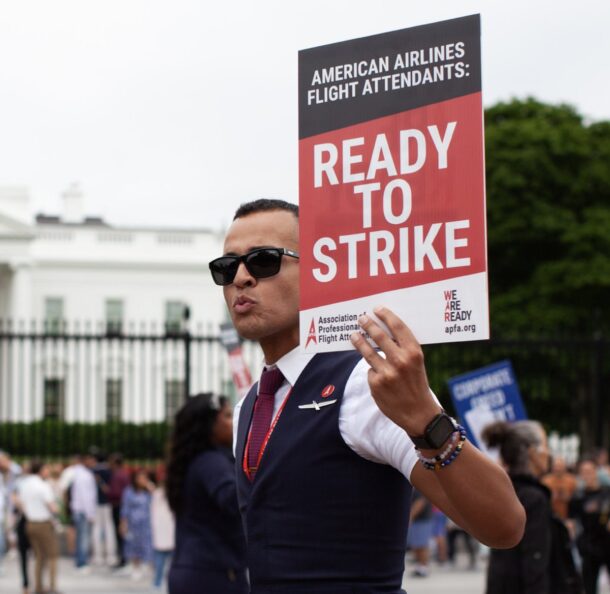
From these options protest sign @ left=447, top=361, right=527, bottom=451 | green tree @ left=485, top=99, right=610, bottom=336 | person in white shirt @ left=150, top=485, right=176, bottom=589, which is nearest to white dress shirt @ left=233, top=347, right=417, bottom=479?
protest sign @ left=447, top=361, right=527, bottom=451

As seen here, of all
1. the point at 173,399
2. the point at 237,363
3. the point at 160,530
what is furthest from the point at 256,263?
the point at 173,399

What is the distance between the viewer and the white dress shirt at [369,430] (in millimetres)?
2229

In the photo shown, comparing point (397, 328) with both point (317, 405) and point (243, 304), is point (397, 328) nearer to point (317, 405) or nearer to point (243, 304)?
point (317, 405)

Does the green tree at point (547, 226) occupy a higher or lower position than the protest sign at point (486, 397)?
higher

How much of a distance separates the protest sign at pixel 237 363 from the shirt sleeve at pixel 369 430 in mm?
4776

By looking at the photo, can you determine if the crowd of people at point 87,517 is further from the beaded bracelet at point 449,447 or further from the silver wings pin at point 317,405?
the beaded bracelet at point 449,447

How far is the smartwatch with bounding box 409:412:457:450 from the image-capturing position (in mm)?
2010

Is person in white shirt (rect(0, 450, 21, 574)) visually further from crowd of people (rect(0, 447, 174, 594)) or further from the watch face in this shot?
the watch face

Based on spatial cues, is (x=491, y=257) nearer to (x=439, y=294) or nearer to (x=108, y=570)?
(x=108, y=570)

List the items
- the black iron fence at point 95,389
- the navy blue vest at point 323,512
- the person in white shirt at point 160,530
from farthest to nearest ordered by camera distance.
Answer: the black iron fence at point 95,389, the person in white shirt at point 160,530, the navy blue vest at point 323,512

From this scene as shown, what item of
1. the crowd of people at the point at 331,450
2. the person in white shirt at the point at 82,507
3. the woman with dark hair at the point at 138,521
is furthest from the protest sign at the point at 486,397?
the person in white shirt at the point at 82,507

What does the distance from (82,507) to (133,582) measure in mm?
1856

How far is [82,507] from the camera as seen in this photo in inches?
645

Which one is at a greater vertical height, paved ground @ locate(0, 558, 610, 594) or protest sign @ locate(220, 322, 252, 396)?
protest sign @ locate(220, 322, 252, 396)
